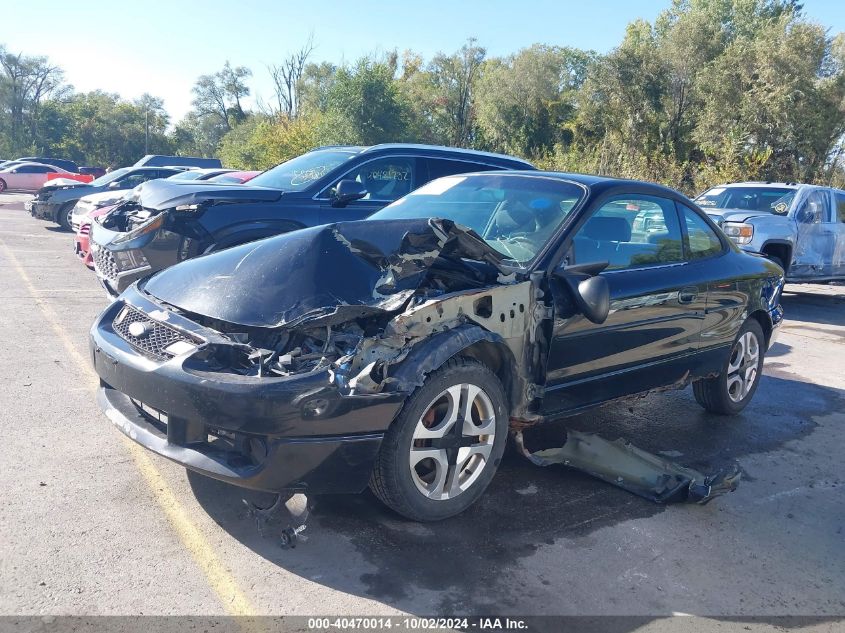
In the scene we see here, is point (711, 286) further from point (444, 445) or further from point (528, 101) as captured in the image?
point (528, 101)

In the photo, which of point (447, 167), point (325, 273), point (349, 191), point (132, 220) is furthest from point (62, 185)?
point (325, 273)

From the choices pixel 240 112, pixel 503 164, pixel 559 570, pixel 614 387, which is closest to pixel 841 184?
pixel 503 164

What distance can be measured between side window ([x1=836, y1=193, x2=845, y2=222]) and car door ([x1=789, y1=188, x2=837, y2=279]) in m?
0.30

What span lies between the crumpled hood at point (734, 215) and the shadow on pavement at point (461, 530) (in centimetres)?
643

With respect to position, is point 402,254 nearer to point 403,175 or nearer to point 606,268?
point 606,268

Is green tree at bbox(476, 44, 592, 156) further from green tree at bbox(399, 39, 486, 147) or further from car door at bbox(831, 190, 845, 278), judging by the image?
car door at bbox(831, 190, 845, 278)

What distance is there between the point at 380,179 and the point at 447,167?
82 cm

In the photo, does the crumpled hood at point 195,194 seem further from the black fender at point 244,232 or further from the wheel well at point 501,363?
the wheel well at point 501,363

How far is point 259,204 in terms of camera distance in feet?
23.1

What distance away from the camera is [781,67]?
22.5m

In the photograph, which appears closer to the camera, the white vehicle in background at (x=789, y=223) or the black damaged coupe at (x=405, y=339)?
the black damaged coupe at (x=405, y=339)

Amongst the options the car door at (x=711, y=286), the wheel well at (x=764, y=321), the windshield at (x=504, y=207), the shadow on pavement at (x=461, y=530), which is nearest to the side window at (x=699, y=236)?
the car door at (x=711, y=286)

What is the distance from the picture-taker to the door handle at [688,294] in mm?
4734

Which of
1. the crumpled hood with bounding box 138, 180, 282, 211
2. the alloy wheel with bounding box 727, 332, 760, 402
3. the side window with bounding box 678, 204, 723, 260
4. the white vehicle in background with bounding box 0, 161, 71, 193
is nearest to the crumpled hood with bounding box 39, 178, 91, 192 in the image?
the crumpled hood with bounding box 138, 180, 282, 211
